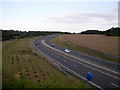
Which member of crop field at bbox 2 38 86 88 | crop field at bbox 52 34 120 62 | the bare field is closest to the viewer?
crop field at bbox 2 38 86 88

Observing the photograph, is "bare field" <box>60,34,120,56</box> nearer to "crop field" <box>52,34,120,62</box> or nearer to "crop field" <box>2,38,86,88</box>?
"crop field" <box>52,34,120,62</box>

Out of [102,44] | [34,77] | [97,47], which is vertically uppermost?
[102,44]

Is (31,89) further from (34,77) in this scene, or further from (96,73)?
(96,73)

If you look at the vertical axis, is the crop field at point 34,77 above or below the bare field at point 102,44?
below

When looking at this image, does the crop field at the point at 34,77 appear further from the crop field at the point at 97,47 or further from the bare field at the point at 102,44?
the bare field at the point at 102,44

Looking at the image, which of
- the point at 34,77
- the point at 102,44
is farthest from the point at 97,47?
the point at 34,77

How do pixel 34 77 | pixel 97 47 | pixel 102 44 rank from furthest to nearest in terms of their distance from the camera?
1. pixel 102 44
2. pixel 97 47
3. pixel 34 77

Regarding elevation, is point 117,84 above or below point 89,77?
below

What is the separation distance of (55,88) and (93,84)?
6882mm

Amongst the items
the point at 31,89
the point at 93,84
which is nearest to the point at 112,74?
the point at 93,84

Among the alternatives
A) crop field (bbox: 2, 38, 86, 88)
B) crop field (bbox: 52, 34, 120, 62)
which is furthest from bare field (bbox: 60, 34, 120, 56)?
crop field (bbox: 2, 38, 86, 88)

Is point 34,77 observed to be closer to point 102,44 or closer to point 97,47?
point 97,47

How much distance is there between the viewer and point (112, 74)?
23.7 meters

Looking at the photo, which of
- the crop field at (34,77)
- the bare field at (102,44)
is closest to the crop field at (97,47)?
the bare field at (102,44)
